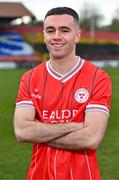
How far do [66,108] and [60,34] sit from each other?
42 cm

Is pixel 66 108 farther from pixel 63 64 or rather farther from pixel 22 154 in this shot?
pixel 22 154

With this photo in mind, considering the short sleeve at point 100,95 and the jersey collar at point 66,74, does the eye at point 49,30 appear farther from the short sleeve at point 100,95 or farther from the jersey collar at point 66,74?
the short sleeve at point 100,95

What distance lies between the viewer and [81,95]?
2.74 metres

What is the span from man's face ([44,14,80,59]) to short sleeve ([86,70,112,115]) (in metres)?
0.24

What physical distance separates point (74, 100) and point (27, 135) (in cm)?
35

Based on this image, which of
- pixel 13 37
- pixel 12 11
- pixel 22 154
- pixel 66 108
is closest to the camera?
pixel 66 108

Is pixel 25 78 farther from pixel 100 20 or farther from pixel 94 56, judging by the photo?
pixel 100 20

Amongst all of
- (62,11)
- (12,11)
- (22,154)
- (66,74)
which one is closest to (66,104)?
(66,74)

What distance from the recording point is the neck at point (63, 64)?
2.75m

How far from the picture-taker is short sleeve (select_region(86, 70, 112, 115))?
2768 mm

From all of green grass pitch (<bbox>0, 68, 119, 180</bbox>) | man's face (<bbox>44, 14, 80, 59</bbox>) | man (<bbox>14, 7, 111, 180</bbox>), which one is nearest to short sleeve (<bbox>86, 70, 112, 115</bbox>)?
man (<bbox>14, 7, 111, 180</bbox>)

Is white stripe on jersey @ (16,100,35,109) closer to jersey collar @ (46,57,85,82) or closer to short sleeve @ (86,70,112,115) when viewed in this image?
jersey collar @ (46,57,85,82)

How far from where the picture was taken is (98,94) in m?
2.78

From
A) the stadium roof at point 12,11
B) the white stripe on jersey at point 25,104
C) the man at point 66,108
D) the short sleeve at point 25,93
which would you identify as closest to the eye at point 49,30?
the man at point 66,108
